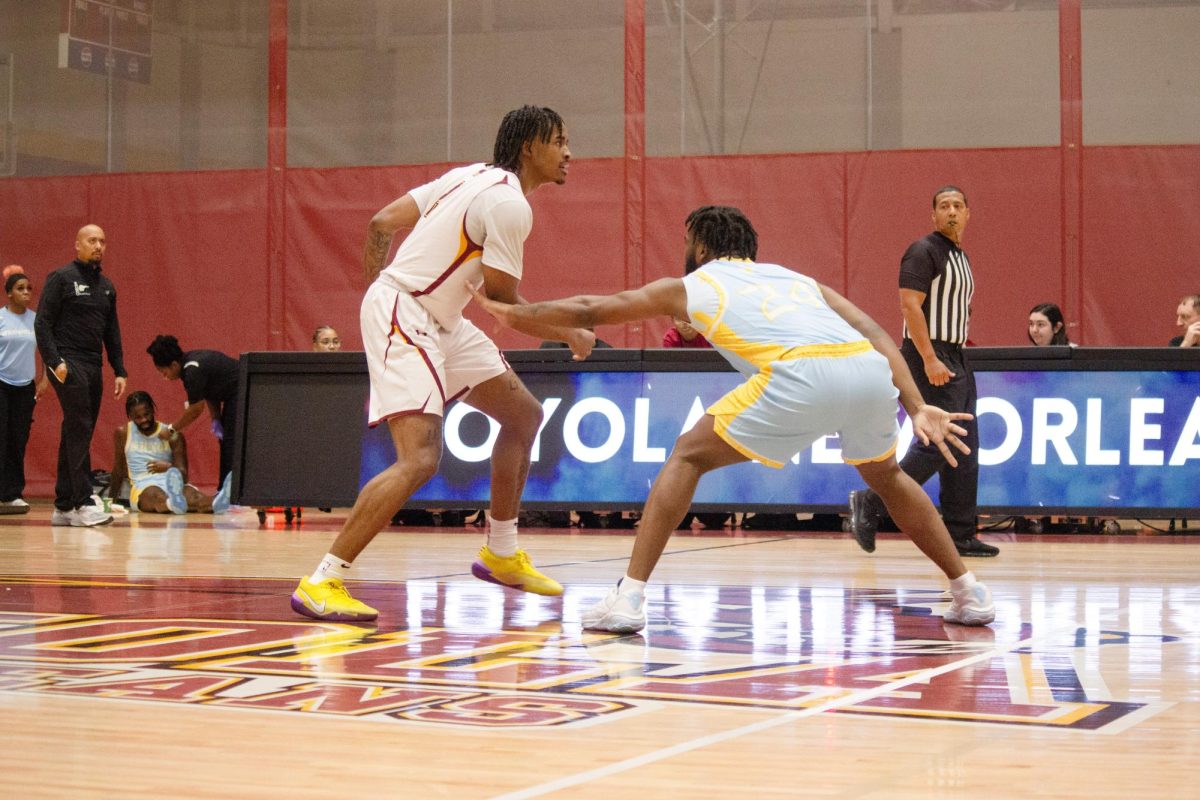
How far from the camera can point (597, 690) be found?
11.5ft

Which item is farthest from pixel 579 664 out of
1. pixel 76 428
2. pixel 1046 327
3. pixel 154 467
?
pixel 154 467

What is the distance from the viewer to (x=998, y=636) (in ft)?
14.9

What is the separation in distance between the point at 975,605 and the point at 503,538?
67.3 inches

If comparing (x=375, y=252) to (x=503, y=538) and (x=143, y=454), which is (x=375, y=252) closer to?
(x=503, y=538)

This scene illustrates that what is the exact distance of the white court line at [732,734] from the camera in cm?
250

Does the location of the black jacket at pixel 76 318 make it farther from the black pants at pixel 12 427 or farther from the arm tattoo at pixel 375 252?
the arm tattoo at pixel 375 252

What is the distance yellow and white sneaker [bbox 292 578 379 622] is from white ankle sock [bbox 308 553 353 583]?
16 mm

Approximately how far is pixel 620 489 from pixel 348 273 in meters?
6.32

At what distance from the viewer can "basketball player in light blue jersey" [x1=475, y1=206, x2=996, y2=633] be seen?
4.49 m

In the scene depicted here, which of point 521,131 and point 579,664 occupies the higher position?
point 521,131

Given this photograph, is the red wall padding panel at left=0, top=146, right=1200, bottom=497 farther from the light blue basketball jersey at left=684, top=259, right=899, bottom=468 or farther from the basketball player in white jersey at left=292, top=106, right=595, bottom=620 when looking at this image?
the light blue basketball jersey at left=684, top=259, right=899, bottom=468

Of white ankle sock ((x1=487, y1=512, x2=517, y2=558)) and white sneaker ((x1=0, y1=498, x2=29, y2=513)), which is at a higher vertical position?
white ankle sock ((x1=487, y1=512, x2=517, y2=558))

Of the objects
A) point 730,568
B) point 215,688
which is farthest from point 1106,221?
point 215,688

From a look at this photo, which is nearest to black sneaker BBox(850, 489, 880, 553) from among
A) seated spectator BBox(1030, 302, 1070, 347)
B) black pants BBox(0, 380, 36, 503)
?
seated spectator BBox(1030, 302, 1070, 347)
